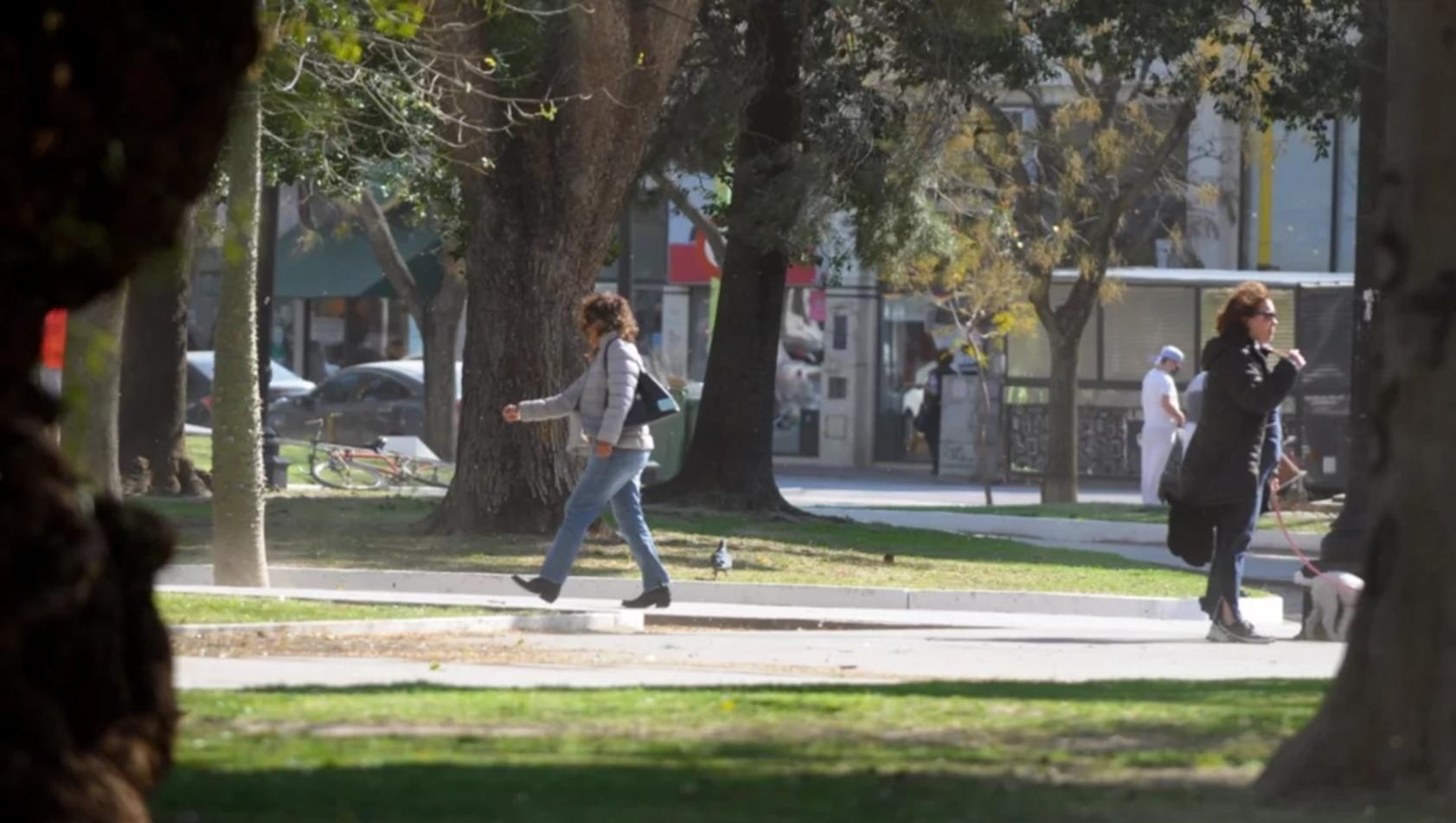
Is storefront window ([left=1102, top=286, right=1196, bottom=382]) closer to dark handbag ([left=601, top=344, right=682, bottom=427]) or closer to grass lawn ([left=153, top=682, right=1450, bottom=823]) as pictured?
dark handbag ([left=601, top=344, right=682, bottom=427])

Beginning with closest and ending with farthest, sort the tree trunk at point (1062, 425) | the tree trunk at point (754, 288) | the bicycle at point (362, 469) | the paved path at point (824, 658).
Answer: the paved path at point (824, 658) < the tree trunk at point (754, 288) < the bicycle at point (362, 469) < the tree trunk at point (1062, 425)

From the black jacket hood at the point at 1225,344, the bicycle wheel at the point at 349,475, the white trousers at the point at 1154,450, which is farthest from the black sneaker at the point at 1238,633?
the bicycle wheel at the point at 349,475

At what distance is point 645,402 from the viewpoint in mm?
14242

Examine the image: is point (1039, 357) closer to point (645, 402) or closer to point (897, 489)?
point (897, 489)

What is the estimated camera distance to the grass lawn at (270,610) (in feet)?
42.4

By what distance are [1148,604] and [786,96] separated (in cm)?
798

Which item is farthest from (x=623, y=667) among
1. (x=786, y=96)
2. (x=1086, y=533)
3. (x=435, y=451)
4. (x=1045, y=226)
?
(x=435, y=451)

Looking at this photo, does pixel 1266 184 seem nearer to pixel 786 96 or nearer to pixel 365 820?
pixel 786 96

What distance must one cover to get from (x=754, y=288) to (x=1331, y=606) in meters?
10.3

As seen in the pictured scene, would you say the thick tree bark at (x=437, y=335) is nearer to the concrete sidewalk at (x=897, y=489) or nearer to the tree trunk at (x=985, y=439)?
the concrete sidewalk at (x=897, y=489)

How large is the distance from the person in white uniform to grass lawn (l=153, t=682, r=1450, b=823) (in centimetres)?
1528

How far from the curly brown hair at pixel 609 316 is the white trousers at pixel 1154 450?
11222mm

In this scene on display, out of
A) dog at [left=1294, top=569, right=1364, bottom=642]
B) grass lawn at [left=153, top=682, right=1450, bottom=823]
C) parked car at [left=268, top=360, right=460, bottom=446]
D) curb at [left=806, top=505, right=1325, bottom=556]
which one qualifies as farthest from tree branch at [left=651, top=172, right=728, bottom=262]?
grass lawn at [left=153, top=682, right=1450, bottom=823]

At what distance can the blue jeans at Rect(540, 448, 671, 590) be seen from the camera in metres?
14.0
